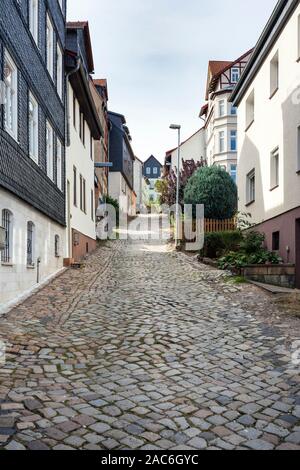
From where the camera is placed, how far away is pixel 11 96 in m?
10.3

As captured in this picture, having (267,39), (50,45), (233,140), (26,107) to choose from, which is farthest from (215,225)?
(233,140)

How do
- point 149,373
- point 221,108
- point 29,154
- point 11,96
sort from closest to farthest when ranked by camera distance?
point 149,373, point 11,96, point 29,154, point 221,108

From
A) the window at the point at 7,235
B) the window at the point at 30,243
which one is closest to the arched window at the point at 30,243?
the window at the point at 30,243

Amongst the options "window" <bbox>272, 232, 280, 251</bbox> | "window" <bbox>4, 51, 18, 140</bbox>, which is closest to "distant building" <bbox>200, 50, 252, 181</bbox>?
"window" <bbox>272, 232, 280, 251</bbox>

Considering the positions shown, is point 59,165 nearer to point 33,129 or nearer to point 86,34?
point 33,129

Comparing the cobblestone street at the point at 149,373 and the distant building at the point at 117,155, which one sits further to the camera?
the distant building at the point at 117,155

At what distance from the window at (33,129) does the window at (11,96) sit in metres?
1.59

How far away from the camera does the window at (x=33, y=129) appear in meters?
12.0

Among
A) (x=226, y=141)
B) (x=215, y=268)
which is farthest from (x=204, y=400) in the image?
(x=226, y=141)

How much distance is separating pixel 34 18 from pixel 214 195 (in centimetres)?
A: 1391

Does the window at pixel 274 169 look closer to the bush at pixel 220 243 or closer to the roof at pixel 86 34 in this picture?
the bush at pixel 220 243

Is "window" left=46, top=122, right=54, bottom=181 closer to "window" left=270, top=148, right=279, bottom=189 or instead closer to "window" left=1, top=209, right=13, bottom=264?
"window" left=1, top=209, right=13, bottom=264
